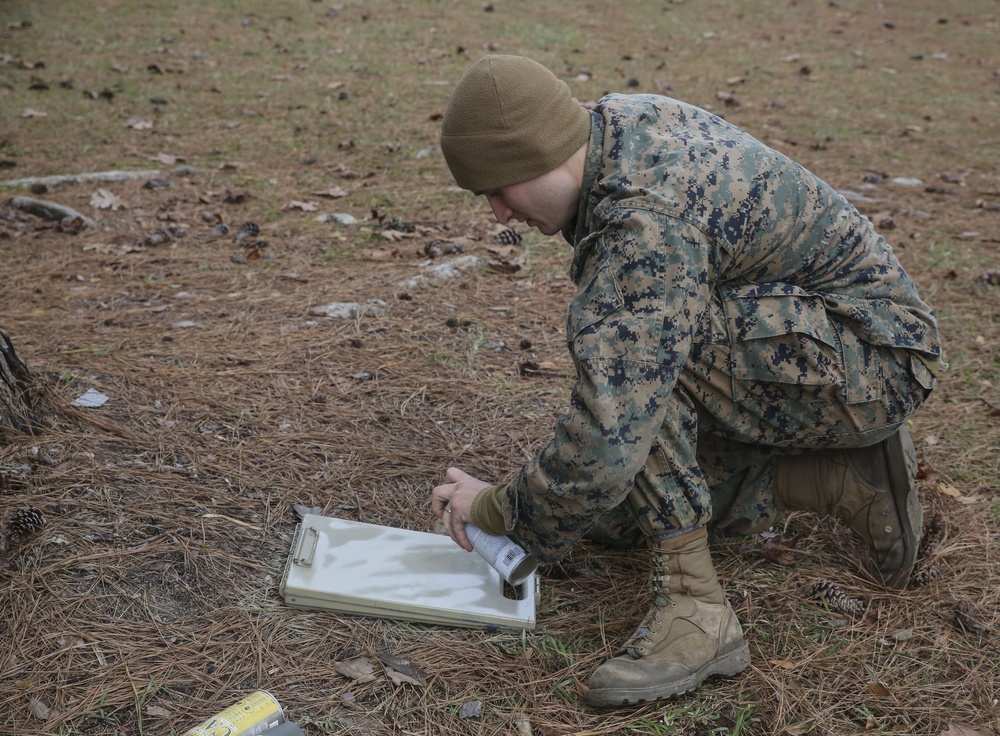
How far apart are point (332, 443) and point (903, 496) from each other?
1.87 m

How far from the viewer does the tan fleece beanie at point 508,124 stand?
201 centimetres

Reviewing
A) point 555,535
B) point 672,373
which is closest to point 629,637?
point 555,535

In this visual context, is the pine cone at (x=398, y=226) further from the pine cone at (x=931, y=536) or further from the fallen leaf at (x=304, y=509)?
the pine cone at (x=931, y=536)

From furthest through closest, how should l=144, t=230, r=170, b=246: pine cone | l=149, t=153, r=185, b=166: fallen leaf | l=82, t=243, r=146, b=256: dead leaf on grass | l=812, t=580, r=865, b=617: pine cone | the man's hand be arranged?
l=149, t=153, r=185, b=166: fallen leaf < l=144, t=230, r=170, b=246: pine cone < l=82, t=243, r=146, b=256: dead leaf on grass < l=812, t=580, r=865, b=617: pine cone < the man's hand

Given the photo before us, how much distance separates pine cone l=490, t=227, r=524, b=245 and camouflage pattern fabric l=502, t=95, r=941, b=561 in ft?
8.51

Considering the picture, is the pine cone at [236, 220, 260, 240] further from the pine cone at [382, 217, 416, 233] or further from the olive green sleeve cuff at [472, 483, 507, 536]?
the olive green sleeve cuff at [472, 483, 507, 536]

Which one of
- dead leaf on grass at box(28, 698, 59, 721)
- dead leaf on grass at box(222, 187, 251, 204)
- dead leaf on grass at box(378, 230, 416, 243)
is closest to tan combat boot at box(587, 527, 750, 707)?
dead leaf on grass at box(28, 698, 59, 721)

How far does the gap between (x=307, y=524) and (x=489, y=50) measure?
7705 millimetres

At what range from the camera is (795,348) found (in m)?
2.19

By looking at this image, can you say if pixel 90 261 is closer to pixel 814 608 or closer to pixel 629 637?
pixel 629 637

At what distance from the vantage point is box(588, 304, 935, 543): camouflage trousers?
218 cm

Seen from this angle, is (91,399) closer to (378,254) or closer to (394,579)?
(394,579)

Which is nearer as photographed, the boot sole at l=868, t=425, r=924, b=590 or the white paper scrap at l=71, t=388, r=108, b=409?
the boot sole at l=868, t=425, r=924, b=590

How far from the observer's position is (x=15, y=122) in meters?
6.52
